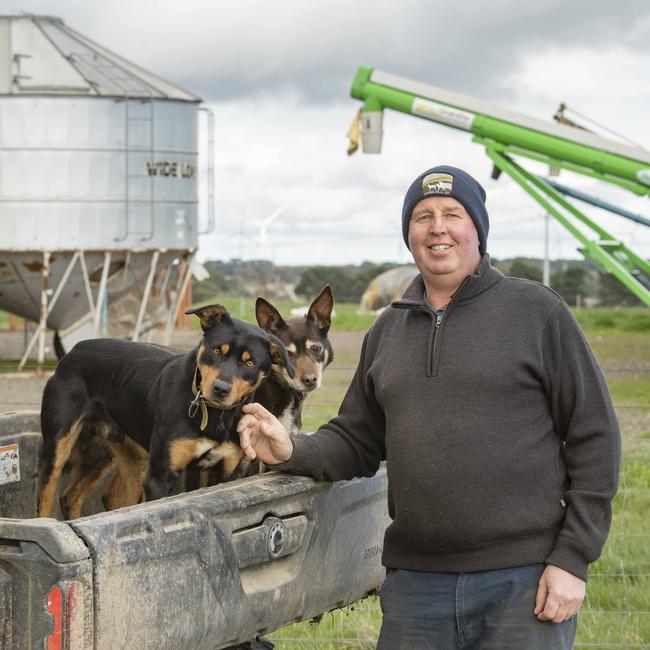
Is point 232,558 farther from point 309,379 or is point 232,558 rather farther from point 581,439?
point 309,379

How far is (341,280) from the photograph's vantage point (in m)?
49.1

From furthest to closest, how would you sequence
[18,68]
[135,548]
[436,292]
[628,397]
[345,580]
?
1. [18,68]
2. [628,397]
3. [345,580]
4. [436,292]
5. [135,548]

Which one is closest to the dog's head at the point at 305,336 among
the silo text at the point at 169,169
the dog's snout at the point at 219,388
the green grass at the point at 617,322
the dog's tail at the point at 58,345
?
the dog's snout at the point at 219,388

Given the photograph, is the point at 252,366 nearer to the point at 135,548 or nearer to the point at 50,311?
the point at 135,548

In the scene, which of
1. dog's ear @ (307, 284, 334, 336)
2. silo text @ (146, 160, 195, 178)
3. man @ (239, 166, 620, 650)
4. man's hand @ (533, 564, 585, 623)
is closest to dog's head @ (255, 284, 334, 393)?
dog's ear @ (307, 284, 334, 336)

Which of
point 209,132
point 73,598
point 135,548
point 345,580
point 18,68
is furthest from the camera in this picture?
point 209,132

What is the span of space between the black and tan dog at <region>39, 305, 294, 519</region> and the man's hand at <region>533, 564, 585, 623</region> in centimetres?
137

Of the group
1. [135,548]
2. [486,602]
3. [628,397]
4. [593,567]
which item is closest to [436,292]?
[486,602]

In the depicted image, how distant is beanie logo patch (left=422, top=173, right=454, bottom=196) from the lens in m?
3.50

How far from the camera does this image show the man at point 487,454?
10.8ft

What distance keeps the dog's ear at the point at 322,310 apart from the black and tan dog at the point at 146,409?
2.44ft

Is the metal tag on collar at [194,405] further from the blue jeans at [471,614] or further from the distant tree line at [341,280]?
the distant tree line at [341,280]

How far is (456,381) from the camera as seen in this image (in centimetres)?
335

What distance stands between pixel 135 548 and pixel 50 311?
18.5 m
